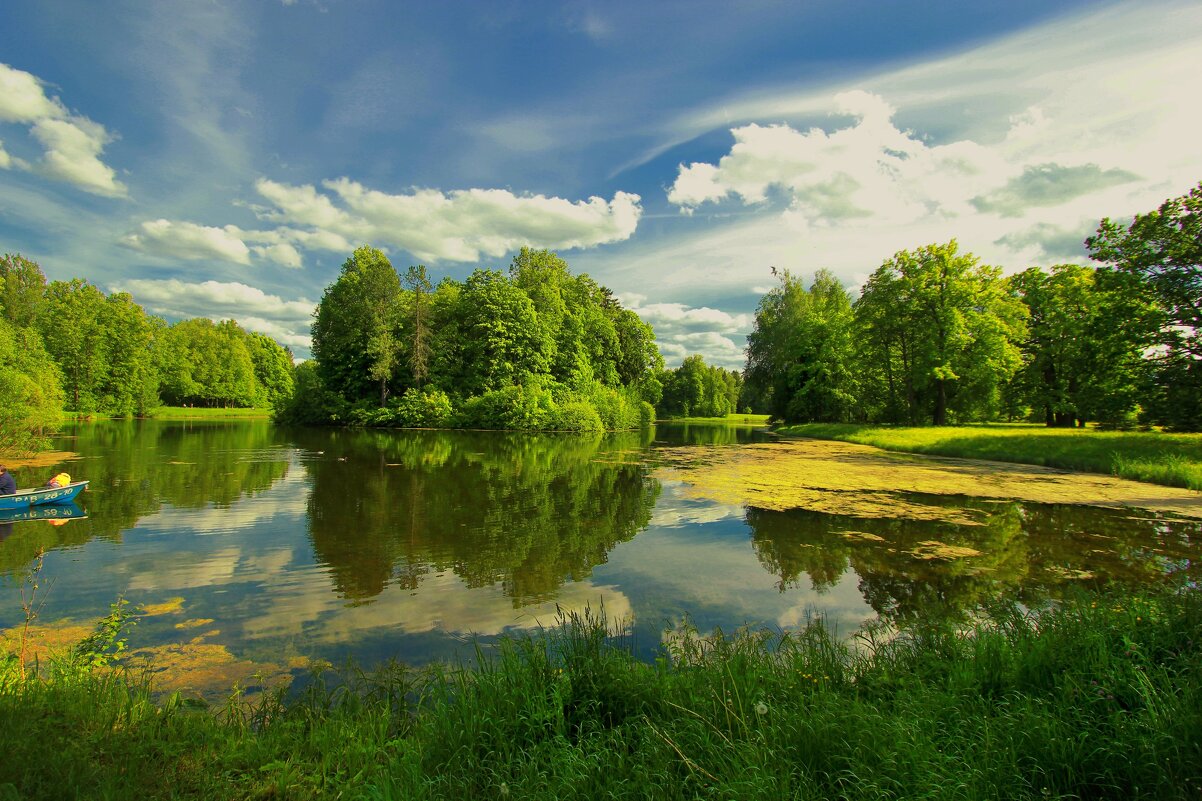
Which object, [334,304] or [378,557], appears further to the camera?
[334,304]

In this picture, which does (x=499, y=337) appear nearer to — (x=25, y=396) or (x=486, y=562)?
(x=25, y=396)

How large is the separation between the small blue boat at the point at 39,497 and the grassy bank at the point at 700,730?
37.4 feet

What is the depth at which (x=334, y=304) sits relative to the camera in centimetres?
5825

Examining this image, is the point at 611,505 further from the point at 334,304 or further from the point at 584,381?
the point at 334,304

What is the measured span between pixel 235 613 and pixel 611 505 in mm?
9756

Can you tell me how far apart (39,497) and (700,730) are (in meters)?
16.7

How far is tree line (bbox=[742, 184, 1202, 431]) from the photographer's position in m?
20.5

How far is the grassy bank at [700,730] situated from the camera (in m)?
2.96

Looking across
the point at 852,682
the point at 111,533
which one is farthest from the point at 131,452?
the point at 852,682

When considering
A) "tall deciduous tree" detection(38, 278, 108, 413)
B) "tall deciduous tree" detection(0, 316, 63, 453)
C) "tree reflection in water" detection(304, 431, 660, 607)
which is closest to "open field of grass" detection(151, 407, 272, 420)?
"tall deciduous tree" detection(38, 278, 108, 413)

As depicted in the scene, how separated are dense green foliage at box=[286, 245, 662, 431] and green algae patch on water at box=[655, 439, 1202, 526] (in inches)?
1085

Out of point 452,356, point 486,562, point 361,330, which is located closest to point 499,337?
point 452,356

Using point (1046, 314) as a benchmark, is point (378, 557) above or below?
below

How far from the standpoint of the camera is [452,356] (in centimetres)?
5416
